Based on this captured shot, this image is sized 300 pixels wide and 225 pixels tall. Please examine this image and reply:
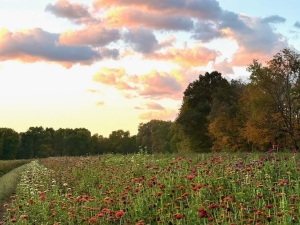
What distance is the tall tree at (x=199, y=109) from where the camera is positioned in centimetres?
4591

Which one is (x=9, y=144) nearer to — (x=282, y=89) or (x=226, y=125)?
(x=226, y=125)

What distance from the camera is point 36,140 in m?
90.4

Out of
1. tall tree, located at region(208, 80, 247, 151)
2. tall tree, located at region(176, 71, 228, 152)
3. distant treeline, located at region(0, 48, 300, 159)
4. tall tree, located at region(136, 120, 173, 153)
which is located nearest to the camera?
distant treeline, located at region(0, 48, 300, 159)

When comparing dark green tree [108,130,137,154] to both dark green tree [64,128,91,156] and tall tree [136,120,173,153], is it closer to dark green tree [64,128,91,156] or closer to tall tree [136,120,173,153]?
tall tree [136,120,173,153]

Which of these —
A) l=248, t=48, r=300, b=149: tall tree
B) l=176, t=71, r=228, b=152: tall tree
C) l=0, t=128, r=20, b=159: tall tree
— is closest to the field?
l=248, t=48, r=300, b=149: tall tree

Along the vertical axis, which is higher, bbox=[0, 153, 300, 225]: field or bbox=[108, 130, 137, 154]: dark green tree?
bbox=[108, 130, 137, 154]: dark green tree

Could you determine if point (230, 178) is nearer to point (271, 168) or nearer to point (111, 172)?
point (271, 168)

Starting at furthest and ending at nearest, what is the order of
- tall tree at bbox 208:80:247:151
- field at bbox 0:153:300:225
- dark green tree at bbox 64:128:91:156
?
dark green tree at bbox 64:128:91:156 → tall tree at bbox 208:80:247:151 → field at bbox 0:153:300:225

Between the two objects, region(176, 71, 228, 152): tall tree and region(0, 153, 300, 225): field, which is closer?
region(0, 153, 300, 225): field

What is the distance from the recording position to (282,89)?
114 feet

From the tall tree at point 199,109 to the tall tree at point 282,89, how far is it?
33.6ft

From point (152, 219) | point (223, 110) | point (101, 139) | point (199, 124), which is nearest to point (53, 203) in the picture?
point (152, 219)

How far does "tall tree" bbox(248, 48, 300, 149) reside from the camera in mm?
33969

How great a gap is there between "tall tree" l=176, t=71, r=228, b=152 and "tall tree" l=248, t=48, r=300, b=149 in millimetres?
10246
